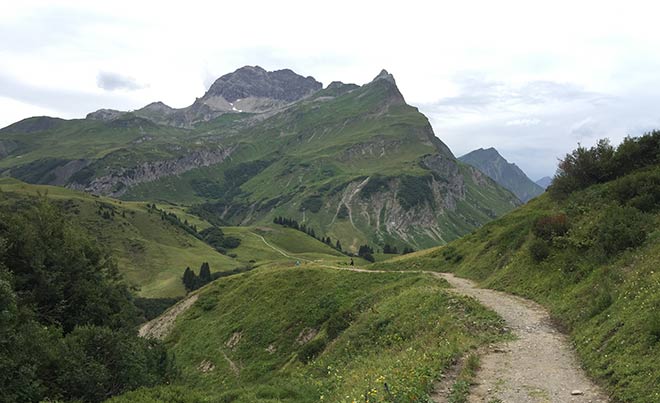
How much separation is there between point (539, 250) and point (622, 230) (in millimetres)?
6516

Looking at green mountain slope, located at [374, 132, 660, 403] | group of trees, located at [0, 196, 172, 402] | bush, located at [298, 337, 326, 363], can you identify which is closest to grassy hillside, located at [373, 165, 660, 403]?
green mountain slope, located at [374, 132, 660, 403]

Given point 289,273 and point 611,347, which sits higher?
point 611,347

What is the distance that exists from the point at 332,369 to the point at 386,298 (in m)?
12.1

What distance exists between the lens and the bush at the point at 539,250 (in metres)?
32.5

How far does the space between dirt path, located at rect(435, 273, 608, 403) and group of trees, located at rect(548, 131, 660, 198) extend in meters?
22.6

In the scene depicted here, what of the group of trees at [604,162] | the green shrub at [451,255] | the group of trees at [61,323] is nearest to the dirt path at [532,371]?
the group of trees at [61,323]

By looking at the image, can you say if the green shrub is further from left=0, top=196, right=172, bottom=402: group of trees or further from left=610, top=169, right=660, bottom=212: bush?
left=0, top=196, right=172, bottom=402: group of trees

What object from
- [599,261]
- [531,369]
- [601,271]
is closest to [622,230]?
[599,261]

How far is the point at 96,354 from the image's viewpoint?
86.0ft

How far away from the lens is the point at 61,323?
38094mm

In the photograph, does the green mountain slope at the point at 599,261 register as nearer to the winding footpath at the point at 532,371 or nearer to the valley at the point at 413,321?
the valley at the point at 413,321

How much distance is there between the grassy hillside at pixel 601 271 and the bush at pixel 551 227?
76 mm

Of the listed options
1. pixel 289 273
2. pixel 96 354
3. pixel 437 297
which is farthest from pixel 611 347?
pixel 289 273

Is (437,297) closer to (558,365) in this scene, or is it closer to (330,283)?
(558,365)
